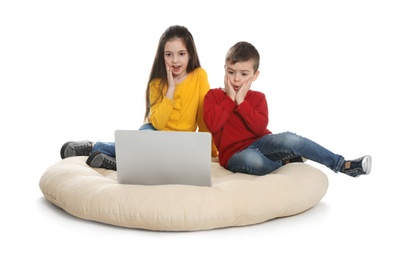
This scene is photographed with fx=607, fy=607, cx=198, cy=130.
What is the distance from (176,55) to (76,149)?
1043 mm

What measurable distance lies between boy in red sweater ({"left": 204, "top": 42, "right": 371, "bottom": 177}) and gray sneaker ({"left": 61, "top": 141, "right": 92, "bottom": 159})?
41.4 inches

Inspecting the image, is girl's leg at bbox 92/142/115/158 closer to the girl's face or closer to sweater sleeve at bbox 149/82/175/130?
sweater sleeve at bbox 149/82/175/130

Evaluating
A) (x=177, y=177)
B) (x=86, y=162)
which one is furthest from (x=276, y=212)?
(x=86, y=162)

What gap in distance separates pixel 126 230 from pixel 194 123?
1.47 meters

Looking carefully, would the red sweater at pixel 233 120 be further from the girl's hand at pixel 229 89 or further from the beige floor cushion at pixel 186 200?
the beige floor cushion at pixel 186 200

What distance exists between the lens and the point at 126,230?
3.25 meters

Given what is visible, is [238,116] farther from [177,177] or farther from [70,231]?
[70,231]

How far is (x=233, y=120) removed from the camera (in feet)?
13.5

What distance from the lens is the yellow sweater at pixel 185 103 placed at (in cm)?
446

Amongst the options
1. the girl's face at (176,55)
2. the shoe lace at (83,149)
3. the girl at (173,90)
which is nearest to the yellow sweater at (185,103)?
the girl at (173,90)

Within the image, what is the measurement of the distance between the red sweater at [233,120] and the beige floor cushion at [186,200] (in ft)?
1.41

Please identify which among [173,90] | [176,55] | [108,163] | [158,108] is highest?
[176,55]

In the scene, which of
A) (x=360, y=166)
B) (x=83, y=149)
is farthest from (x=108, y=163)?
(x=360, y=166)

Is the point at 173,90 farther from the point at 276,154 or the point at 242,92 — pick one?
the point at 276,154
